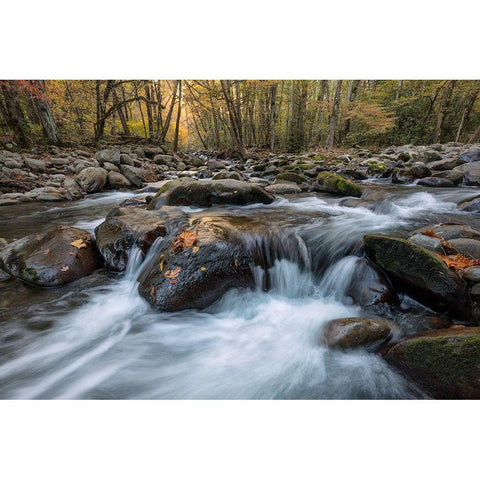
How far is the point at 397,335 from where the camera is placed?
83.6 inches

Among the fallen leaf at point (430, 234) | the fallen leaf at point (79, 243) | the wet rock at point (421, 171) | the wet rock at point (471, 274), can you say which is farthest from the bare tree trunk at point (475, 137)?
the fallen leaf at point (79, 243)

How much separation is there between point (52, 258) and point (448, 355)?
3.68 m

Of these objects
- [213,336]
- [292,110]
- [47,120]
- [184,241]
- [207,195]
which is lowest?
[213,336]

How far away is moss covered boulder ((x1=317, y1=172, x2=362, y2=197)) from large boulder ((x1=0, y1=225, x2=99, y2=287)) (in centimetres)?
485

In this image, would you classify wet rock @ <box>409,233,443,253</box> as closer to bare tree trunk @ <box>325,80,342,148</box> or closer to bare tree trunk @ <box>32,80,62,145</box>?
bare tree trunk @ <box>325,80,342,148</box>

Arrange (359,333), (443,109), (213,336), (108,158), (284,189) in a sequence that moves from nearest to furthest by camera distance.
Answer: (359,333)
(213,336)
(284,189)
(108,158)
(443,109)

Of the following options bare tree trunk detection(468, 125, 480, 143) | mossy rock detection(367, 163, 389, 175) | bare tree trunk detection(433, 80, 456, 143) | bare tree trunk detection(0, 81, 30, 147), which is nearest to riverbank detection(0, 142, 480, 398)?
mossy rock detection(367, 163, 389, 175)

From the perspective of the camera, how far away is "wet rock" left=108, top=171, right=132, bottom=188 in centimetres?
810

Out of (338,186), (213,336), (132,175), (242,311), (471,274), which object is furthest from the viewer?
(132,175)

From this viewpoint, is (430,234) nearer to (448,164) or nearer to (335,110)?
(448,164)

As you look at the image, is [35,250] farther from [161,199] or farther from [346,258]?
[346,258]

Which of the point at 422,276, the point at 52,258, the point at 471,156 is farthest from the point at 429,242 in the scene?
the point at 471,156

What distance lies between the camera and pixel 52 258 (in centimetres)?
311

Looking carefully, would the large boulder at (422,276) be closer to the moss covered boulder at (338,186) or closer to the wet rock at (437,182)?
the moss covered boulder at (338,186)
